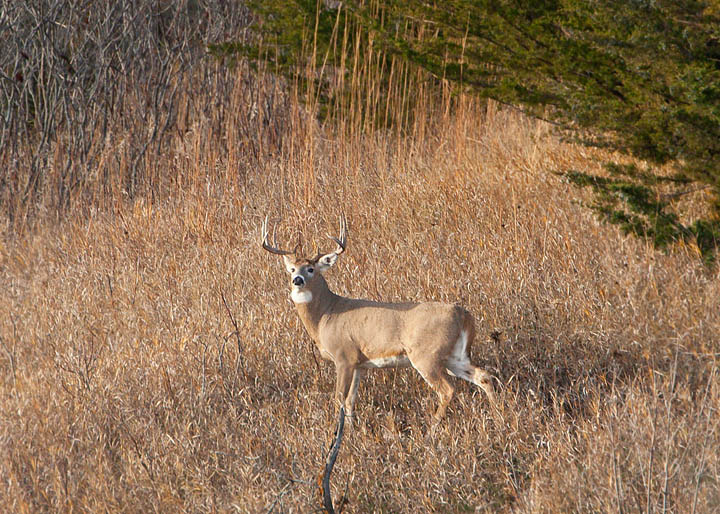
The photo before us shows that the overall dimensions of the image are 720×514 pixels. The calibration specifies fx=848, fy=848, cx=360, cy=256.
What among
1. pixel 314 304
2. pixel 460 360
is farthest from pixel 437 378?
pixel 314 304

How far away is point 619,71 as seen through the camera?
191 inches

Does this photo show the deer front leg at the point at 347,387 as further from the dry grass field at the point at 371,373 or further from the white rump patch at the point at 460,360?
the white rump patch at the point at 460,360

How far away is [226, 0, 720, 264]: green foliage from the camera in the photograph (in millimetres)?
4250

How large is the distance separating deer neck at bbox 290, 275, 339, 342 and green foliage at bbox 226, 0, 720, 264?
65.6 inches

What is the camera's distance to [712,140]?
4.25 metres

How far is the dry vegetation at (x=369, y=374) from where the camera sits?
3.16 meters

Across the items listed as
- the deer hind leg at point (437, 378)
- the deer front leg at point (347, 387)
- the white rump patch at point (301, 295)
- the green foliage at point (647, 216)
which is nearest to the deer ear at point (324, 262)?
the white rump patch at point (301, 295)

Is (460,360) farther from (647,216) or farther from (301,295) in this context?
(647,216)

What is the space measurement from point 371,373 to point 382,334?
647 millimetres

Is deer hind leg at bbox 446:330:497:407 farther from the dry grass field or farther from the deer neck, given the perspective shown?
the deer neck

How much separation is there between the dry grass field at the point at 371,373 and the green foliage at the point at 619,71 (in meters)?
0.40

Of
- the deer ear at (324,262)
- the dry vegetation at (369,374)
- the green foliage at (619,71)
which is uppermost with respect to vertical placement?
the green foliage at (619,71)

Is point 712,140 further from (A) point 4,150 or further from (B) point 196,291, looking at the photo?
(A) point 4,150

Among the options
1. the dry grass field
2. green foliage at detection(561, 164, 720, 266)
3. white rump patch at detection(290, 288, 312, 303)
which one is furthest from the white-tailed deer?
green foliage at detection(561, 164, 720, 266)
